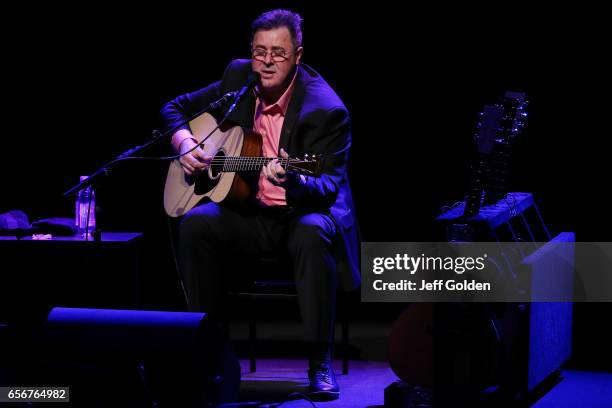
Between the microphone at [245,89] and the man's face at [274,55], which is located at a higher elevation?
the man's face at [274,55]

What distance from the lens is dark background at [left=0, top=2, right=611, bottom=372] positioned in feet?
15.9

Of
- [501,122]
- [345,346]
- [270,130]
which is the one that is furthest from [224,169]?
Answer: [501,122]

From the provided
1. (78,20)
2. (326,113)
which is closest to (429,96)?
(326,113)

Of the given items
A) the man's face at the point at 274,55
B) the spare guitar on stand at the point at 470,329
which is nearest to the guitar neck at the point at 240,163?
the man's face at the point at 274,55

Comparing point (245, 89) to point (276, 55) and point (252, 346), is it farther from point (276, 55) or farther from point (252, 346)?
point (252, 346)

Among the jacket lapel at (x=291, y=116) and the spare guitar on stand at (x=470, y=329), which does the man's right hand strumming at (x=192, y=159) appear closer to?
the jacket lapel at (x=291, y=116)

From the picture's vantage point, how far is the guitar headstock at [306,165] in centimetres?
419

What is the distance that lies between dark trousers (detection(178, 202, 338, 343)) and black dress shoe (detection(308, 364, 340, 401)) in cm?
12

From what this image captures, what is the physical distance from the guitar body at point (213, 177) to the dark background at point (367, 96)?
68 centimetres

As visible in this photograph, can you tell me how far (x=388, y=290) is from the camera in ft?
16.9

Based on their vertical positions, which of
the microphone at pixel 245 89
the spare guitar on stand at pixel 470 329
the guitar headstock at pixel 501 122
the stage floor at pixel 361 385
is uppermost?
the microphone at pixel 245 89

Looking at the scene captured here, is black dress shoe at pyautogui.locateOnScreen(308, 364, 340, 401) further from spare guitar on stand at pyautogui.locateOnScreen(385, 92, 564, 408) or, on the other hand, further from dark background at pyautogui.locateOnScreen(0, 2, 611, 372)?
dark background at pyautogui.locateOnScreen(0, 2, 611, 372)

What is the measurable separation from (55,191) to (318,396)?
2140 mm

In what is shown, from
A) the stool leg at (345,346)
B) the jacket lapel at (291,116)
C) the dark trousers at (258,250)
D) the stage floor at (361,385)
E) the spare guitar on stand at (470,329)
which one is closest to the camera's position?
the spare guitar on stand at (470,329)
